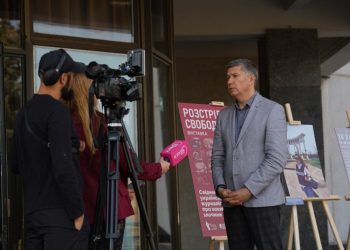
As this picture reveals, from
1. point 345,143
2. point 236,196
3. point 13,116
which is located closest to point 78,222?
point 236,196

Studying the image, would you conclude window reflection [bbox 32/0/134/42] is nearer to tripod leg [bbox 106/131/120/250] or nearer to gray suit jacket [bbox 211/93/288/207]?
gray suit jacket [bbox 211/93/288/207]

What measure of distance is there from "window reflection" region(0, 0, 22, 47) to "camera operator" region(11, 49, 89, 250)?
1.64 metres

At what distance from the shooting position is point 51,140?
103 inches

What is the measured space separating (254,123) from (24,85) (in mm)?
1657

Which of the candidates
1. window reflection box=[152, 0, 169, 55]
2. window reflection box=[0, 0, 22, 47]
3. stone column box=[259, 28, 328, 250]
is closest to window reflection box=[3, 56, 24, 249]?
window reflection box=[0, 0, 22, 47]

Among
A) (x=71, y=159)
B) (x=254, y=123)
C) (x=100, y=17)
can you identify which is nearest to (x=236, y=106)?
(x=254, y=123)

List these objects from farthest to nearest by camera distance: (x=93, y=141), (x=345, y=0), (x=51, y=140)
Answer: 1. (x=345, y=0)
2. (x=93, y=141)
3. (x=51, y=140)

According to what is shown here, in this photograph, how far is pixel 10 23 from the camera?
4336 mm


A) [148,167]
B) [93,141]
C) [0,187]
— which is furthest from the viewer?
[0,187]

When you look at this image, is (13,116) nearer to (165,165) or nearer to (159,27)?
(165,165)

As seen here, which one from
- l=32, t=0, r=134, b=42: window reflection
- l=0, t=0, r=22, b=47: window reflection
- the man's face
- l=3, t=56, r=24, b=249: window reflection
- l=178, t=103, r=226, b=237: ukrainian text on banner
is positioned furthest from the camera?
l=178, t=103, r=226, b=237: ukrainian text on banner

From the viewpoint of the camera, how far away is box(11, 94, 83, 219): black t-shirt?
261 cm

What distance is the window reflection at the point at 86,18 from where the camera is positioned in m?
4.48

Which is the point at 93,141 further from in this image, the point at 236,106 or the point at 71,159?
the point at 236,106
